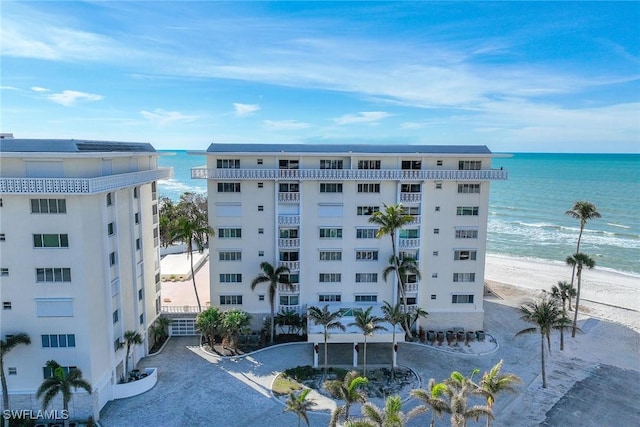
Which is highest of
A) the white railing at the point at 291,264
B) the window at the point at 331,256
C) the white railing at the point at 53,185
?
the white railing at the point at 53,185

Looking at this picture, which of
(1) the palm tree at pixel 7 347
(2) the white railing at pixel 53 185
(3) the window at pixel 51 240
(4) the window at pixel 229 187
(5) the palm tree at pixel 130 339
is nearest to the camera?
(2) the white railing at pixel 53 185

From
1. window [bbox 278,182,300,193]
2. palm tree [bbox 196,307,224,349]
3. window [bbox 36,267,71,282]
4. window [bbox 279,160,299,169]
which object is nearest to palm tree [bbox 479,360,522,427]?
palm tree [bbox 196,307,224,349]

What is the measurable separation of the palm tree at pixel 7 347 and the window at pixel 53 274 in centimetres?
316

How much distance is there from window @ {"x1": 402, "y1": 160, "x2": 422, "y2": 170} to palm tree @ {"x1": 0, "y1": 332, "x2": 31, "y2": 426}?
28303mm

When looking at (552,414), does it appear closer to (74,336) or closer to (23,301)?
(74,336)

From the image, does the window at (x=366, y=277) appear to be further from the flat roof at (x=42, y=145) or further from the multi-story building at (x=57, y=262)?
the flat roof at (x=42, y=145)

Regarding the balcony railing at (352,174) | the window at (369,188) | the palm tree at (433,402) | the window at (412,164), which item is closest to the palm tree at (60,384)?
the balcony railing at (352,174)

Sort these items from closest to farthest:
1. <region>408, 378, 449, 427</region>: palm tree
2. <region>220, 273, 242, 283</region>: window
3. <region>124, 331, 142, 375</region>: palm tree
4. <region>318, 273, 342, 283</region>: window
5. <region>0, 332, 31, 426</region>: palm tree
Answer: <region>408, 378, 449, 427</region>: palm tree
<region>0, 332, 31, 426</region>: palm tree
<region>124, 331, 142, 375</region>: palm tree
<region>220, 273, 242, 283</region>: window
<region>318, 273, 342, 283</region>: window

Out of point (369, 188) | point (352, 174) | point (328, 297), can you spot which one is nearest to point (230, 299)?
point (328, 297)

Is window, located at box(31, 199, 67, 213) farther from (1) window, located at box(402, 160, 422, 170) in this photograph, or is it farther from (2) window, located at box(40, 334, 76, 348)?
(1) window, located at box(402, 160, 422, 170)

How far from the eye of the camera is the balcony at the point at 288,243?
3372 cm

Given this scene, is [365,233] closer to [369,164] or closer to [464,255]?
[369,164]

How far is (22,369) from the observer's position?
22594 millimetres

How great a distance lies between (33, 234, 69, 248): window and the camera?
22.0 meters
